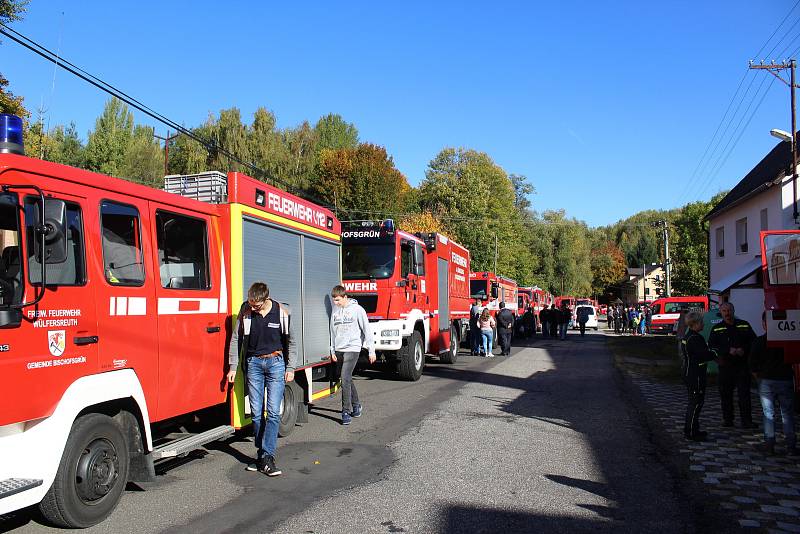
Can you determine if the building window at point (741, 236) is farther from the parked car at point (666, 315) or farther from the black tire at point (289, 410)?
the black tire at point (289, 410)

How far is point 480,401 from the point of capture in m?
10.9

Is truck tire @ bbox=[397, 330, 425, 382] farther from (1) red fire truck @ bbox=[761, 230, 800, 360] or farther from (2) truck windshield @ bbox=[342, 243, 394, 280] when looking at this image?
(1) red fire truck @ bbox=[761, 230, 800, 360]

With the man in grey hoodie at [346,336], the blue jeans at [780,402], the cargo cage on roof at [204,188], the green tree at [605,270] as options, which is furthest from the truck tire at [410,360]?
the green tree at [605,270]

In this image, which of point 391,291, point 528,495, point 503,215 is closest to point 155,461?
point 528,495

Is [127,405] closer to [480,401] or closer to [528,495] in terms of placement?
[528,495]

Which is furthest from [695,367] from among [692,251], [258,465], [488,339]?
[692,251]

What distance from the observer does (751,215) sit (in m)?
26.8

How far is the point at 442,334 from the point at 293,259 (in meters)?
8.69

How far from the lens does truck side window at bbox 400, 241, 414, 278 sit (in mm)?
13516

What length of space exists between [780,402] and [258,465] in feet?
19.5

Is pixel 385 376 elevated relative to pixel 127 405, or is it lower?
lower

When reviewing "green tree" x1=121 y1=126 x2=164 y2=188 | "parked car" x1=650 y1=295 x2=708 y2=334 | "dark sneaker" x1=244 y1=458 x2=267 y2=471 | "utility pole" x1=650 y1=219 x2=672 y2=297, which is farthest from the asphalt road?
"utility pole" x1=650 y1=219 x2=672 y2=297

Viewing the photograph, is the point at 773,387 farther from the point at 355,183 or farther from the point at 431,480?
the point at 355,183

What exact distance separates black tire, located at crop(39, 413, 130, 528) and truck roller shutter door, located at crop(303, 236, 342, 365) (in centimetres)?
381
